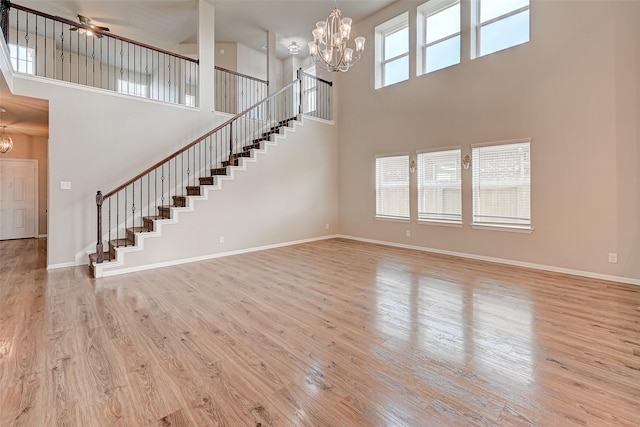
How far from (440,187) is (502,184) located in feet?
3.62

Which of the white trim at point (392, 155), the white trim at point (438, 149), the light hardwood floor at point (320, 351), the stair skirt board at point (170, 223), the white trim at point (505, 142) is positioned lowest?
the light hardwood floor at point (320, 351)


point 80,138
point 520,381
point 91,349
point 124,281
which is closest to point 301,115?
point 80,138

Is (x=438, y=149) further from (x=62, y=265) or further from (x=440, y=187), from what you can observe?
(x=62, y=265)

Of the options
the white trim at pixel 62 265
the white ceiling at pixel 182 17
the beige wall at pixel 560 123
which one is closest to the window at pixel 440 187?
the beige wall at pixel 560 123

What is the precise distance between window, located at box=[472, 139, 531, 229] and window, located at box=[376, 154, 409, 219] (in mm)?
1446

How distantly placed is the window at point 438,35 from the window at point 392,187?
191cm

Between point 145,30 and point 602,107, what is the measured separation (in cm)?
931

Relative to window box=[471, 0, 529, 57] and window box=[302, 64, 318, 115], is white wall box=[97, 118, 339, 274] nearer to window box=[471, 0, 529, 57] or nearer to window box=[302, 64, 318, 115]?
window box=[302, 64, 318, 115]

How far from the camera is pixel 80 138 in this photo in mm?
5059

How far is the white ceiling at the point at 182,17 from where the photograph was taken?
249 inches

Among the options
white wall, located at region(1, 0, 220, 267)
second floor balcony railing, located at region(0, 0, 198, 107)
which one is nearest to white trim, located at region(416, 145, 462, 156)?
second floor balcony railing, located at region(0, 0, 198, 107)

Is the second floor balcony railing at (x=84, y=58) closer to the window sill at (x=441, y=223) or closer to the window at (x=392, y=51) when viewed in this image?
the window at (x=392, y=51)

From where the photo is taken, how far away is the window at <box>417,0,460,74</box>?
576 centimetres

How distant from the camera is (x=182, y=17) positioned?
692 cm
